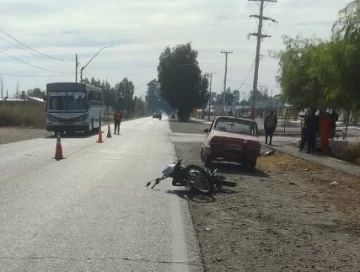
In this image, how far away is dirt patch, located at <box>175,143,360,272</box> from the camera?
7.18 m

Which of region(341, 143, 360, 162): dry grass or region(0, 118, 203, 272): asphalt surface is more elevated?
region(0, 118, 203, 272): asphalt surface

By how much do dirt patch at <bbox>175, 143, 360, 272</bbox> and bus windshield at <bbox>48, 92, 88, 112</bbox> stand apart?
23.7 meters

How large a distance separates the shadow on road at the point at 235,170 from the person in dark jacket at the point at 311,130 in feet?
22.4

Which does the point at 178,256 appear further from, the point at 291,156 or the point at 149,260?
the point at 291,156

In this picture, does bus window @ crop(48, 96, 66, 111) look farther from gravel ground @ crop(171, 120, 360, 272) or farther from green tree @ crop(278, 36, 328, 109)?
gravel ground @ crop(171, 120, 360, 272)

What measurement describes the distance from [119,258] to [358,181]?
36.4 ft

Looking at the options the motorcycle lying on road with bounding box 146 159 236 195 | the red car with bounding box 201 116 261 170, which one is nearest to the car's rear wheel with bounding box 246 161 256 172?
the red car with bounding box 201 116 261 170

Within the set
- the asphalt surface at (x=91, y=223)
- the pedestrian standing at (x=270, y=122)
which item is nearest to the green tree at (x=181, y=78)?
the pedestrian standing at (x=270, y=122)

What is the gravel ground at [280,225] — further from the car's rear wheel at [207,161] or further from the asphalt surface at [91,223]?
the car's rear wheel at [207,161]

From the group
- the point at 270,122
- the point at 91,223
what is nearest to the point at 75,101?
the point at 270,122

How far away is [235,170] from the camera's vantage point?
64.1 feet

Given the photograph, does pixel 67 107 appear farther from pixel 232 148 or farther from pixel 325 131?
pixel 232 148

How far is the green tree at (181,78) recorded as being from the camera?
98438mm

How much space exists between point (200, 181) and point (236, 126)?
776cm
